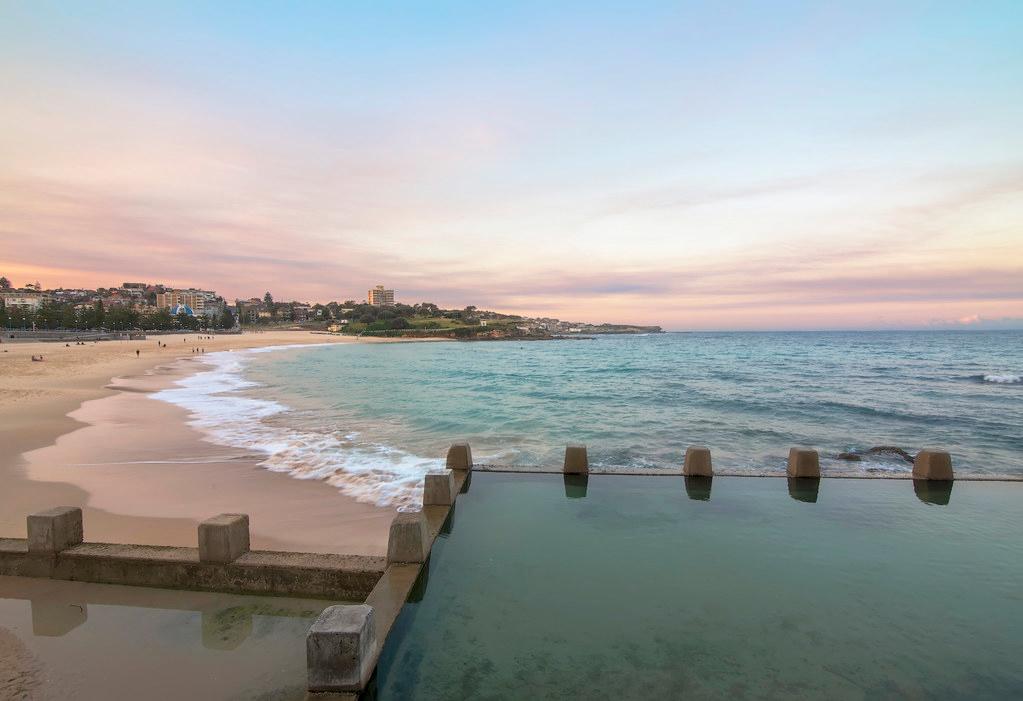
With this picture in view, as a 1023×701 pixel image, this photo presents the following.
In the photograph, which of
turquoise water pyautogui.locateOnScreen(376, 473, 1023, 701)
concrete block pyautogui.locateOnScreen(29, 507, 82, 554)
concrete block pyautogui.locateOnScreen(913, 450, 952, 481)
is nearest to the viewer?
turquoise water pyautogui.locateOnScreen(376, 473, 1023, 701)

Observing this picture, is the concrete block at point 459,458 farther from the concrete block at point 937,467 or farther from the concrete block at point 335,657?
the concrete block at point 937,467

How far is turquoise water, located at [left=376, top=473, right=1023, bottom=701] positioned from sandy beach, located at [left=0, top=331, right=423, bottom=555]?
8.21 feet

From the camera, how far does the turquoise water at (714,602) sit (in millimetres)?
4750

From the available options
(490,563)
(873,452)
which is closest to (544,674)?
(490,563)

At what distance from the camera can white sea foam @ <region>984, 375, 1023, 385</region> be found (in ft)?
128

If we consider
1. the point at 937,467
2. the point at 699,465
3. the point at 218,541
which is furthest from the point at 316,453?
the point at 937,467

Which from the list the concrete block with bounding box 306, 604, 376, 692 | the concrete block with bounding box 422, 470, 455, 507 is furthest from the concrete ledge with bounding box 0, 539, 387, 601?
the concrete block with bounding box 422, 470, 455, 507

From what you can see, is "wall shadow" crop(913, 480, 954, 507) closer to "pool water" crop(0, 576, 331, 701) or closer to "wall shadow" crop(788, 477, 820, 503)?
"wall shadow" crop(788, 477, 820, 503)

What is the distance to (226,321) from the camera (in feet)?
544

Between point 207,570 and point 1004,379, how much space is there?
53.0 metres

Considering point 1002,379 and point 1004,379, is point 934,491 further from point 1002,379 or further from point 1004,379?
point 1004,379

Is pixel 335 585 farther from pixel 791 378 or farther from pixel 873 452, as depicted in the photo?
pixel 791 378

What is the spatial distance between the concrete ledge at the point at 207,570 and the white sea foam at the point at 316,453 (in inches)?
172

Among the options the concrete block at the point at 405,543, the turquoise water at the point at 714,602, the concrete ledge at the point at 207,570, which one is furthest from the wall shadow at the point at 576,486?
the concrete ledge at the point at 207,570
